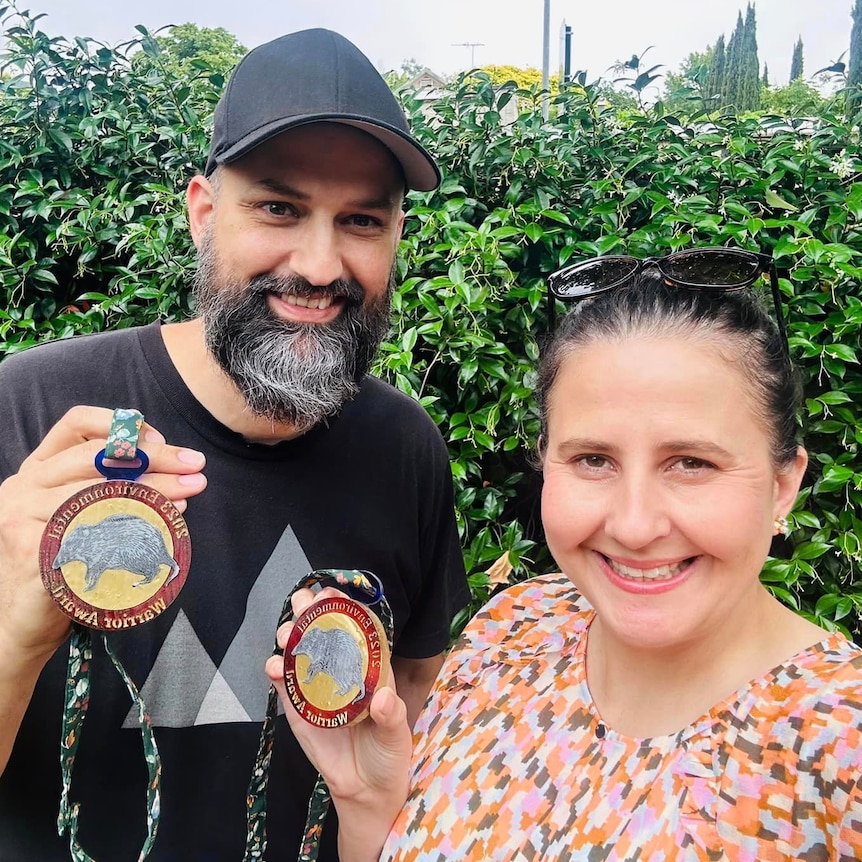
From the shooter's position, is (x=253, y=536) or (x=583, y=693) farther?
(x=253, y=536)

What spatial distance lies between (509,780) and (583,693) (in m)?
0.24

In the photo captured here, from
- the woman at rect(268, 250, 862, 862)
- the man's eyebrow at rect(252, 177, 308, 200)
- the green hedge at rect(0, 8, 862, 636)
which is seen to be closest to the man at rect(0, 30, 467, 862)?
the man's eyebrow at rect(252, 177, 308, 200)

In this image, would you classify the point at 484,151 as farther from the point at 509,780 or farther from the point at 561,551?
the point at 509,780

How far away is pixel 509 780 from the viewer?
161 cm

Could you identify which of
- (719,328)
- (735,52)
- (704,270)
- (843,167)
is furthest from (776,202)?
(735,52)

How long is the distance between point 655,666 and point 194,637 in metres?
1.12

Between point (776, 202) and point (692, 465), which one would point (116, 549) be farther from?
point (776, 202)

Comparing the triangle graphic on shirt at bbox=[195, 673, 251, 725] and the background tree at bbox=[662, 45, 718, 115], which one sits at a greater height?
the background tree at bbox=[662, 45, 718, 115]

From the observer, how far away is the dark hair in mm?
1576

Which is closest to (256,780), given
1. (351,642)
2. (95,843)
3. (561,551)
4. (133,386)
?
(351,642)

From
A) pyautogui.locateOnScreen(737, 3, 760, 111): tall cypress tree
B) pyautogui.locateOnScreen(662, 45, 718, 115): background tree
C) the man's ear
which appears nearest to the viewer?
the man's ear

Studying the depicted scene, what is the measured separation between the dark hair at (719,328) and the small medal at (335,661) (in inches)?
26.7

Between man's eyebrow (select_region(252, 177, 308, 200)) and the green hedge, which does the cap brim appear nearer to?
man's eyebrow (select_region(252, 177, 308, 200))

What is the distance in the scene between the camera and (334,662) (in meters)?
1.69
